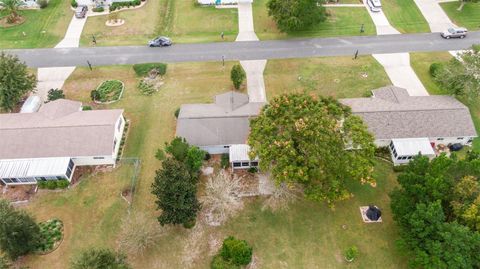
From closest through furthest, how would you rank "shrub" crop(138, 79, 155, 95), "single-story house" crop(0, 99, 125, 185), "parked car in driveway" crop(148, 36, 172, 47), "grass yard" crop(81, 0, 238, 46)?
1. "single-story house" crop(0, 99, 125, 185)
2. "shrub" crop(138, 79, 155, 95)
3. "parked car in driveway" crop(148, 36, 172, 47)
4. "grass yard" crop(81, 0, 238, 46)

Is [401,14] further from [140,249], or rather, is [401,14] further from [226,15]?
[140,249]

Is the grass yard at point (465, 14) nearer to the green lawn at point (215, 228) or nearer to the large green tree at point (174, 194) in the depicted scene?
the green lawn at point (215, 228)

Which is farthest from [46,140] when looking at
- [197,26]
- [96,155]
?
[197,26]

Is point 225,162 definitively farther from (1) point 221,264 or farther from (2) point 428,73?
(2) point 428,73

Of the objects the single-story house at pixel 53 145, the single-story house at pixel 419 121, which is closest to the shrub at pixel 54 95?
the single-story house at pixel 53 145

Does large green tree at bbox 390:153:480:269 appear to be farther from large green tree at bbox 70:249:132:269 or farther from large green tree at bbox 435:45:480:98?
large green tree at bbox 70:249:132:269

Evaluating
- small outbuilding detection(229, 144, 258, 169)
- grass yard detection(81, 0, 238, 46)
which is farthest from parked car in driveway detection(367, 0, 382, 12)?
small outbuilding detection(229, 144, 258, 169)
